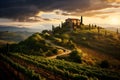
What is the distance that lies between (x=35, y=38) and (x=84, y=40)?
130 feet

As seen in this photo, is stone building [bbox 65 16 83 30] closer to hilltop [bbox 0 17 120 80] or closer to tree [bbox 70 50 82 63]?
hilltop [bbox 0 17 120 80]

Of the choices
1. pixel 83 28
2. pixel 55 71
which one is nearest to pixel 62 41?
pixel 83 28

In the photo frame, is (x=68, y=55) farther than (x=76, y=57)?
Yes

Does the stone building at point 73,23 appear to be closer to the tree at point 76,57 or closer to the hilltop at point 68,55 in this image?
the hilltop at point 68,55

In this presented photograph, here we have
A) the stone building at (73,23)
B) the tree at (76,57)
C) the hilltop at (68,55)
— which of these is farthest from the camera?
the stone building at (73,23)

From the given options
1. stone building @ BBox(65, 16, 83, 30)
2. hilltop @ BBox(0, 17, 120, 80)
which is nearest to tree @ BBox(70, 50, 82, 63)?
hilltop @ BBox(0, 17, 120, 80)

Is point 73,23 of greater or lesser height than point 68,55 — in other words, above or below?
above

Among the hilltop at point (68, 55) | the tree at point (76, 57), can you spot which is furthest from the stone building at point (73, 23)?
the tree at point (76, 57)

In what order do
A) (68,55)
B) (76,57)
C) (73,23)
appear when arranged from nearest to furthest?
(76,57)
(68,55)
(73,23)

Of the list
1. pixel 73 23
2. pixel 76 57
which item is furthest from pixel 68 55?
pixel 73 23

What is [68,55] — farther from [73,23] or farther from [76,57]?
[73,23]

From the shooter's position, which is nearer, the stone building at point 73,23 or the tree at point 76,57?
the tree at point 76,57

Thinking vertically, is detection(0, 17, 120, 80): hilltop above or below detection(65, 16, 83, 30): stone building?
below

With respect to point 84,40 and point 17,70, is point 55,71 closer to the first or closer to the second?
point 17,70
